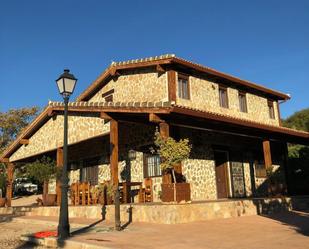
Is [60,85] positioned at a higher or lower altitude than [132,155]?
higher

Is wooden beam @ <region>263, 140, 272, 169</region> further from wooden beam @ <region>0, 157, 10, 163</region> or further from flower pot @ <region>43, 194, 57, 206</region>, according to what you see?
wooden beam @ <region>0, 157, 10, 163</region>

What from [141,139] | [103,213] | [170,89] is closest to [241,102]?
[170,89]

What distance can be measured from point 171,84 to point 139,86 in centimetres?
204

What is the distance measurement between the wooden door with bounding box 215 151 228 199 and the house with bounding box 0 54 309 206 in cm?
5

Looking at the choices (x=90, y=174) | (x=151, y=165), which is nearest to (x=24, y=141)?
(x=90, y=174)

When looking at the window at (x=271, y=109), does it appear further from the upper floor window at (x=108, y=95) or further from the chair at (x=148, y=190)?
the chair at (x=148, y=190)

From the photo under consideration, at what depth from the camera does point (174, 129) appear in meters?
13.6

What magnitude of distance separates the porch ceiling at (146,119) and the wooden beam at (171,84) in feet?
7.30

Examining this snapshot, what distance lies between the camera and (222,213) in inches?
448

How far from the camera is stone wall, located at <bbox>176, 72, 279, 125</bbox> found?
1552 centimetres

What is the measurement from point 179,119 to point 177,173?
1906 millimetres

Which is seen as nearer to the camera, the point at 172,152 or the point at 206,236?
the point at 206,236

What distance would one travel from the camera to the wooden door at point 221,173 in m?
15.8

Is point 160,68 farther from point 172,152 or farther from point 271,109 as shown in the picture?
point 271,109
